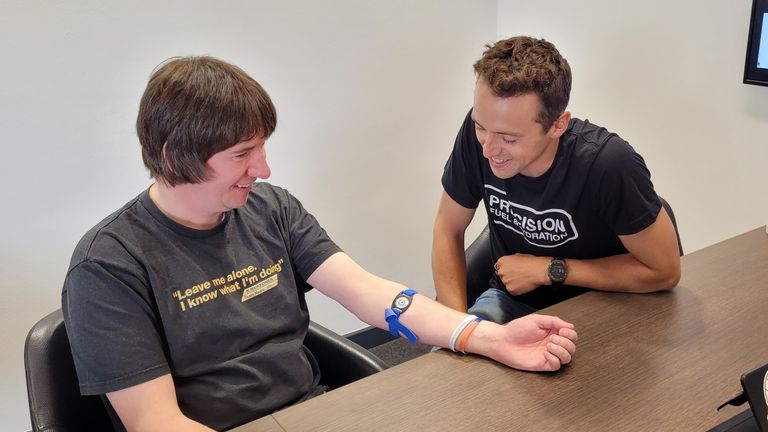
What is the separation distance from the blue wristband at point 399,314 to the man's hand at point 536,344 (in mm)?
223

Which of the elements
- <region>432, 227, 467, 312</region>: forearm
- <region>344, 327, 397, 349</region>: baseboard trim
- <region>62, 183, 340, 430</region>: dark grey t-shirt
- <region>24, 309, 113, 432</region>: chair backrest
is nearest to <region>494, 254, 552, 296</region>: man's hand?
<region>432, 227, 467, 312</region>: forearm

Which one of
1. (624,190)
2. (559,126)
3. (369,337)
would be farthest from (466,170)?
(369,337)

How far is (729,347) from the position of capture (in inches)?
48.6

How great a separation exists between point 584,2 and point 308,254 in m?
1.84

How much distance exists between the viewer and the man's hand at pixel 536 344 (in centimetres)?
118

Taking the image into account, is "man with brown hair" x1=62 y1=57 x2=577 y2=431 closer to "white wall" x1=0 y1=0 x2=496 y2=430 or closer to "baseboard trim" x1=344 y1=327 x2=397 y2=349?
"white wall" x1=0 y1=0 x2=496 y2=430

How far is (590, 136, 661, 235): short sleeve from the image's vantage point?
4.95ft

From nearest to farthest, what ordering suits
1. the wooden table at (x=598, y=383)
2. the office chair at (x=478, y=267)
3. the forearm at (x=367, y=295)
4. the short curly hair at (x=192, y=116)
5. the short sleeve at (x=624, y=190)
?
the wooden table at (x=598, y=383)
the short curly hair at (x=192, y=116)
the forearm at (x=367, y=295)
the short sleeve at (x=624, y=190)
the office chair at (x=478, y=267)

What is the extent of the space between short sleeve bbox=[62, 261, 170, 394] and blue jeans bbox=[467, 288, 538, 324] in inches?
37.2

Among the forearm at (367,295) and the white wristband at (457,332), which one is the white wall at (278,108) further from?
the white wristband at (457,332)

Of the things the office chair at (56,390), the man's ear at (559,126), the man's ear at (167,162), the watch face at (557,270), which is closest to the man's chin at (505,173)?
the man's ear at (559,126)

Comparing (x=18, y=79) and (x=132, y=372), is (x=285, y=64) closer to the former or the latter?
(x=18, y=79)

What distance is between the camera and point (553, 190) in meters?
1.62

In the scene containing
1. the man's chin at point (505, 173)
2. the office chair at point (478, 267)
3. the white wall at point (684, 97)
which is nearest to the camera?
the man's chin at point (505, 173)
